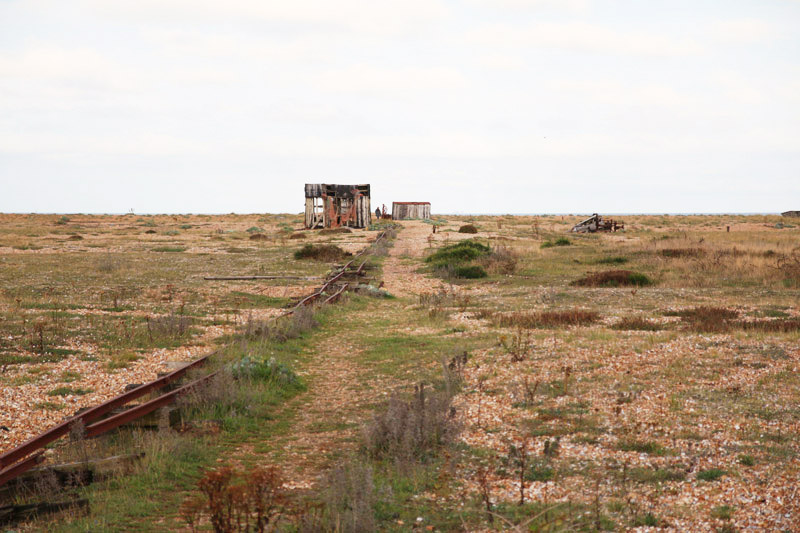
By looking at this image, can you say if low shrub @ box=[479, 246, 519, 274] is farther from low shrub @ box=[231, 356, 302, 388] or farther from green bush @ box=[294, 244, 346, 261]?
low shrub @ box=[231, 356, 302, 388]

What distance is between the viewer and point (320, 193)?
53.1 metres

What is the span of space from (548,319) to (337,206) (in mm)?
41917

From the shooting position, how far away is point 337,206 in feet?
179

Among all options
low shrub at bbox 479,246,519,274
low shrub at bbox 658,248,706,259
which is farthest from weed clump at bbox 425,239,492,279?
low shrub at bbox 658,248,706,259

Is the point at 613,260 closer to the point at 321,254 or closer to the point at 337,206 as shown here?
the point at 321,254

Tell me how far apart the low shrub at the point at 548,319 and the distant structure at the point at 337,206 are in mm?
40056

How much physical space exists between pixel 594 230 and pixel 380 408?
159ft

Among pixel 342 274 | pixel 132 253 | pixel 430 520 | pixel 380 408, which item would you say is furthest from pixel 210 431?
pixel 132 253

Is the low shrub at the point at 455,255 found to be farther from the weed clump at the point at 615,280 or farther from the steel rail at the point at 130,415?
the steel rail at the point at 130,415

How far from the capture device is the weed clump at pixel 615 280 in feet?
67.8

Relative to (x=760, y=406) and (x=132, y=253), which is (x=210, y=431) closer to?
(x=760, y=406)

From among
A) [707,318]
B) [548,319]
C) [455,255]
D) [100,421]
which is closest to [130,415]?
[100,421]

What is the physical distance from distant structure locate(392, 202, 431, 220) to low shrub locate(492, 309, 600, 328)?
65.8m

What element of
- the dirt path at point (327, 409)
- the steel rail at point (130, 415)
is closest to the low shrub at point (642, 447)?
the dirt path at point (327, 409)
